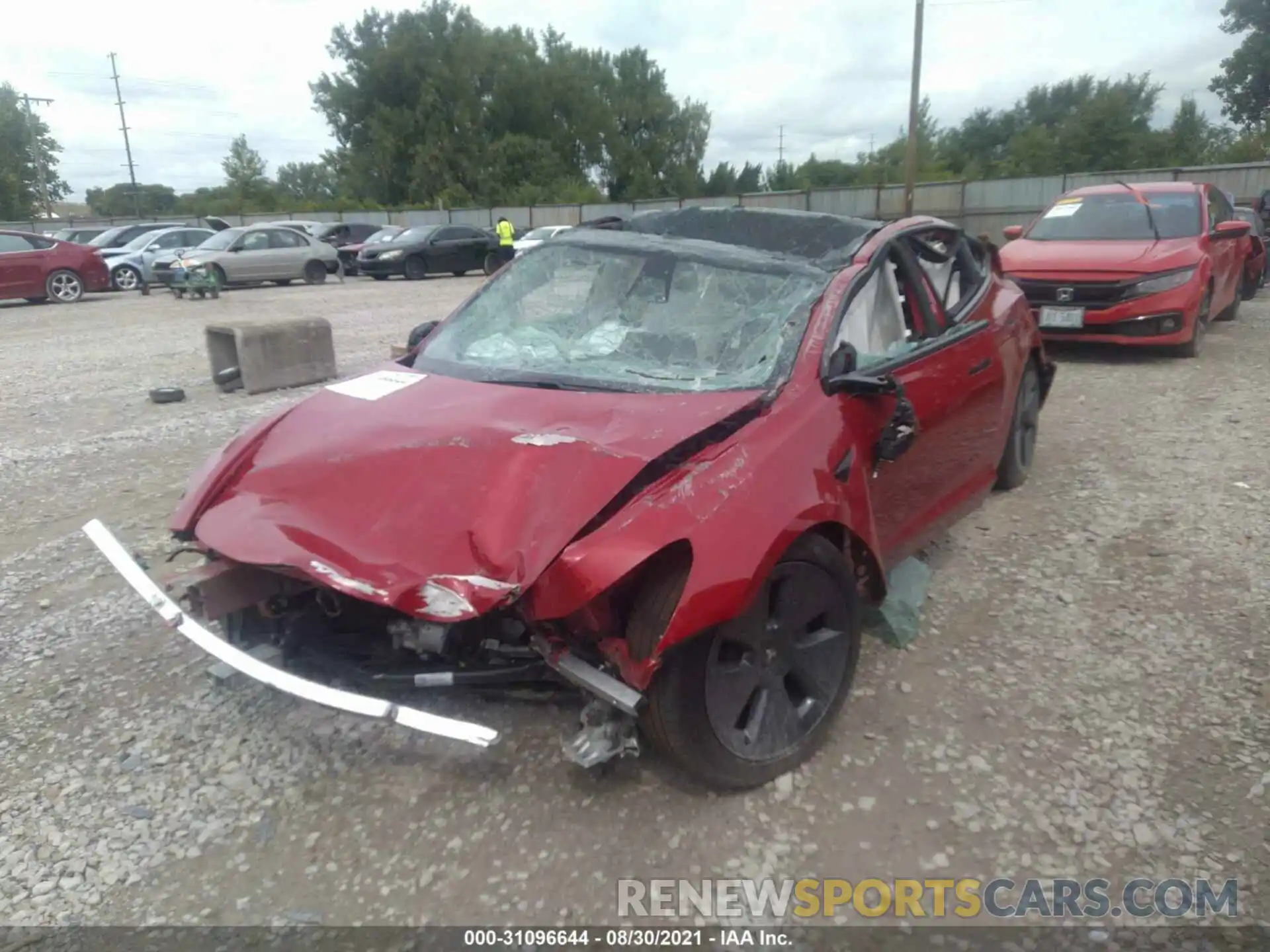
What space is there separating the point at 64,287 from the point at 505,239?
32.7 ft

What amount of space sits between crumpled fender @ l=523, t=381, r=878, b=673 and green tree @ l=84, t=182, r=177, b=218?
3335 inches

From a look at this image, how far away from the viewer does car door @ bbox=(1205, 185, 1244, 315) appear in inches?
360

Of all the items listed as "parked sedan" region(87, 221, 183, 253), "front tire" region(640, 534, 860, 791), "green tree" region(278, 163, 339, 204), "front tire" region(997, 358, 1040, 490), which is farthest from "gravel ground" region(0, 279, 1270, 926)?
"green tree" region(278, 163, 339, 204)

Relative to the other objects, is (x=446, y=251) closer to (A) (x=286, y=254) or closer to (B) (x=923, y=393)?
(A) (x=286, y=254)

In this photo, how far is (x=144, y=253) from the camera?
21.2 meters

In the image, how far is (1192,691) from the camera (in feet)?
11.0

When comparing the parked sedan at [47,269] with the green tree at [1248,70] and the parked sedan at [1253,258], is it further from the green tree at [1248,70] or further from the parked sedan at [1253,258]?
the green tree at [1248,70]

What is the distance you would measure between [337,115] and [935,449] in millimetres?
57932

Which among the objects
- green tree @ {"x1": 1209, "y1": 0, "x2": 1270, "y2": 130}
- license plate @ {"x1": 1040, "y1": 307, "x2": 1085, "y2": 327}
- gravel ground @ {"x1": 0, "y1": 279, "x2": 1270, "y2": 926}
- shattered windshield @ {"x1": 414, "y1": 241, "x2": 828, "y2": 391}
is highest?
green tree @ {"x1": 1209, "y1": 0, "x2": 1270, "y2": 130}

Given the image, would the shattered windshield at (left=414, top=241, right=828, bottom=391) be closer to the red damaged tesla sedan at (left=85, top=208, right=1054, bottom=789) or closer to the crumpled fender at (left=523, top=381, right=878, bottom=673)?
the red damaged tesla sedan at (left=85, top=208, right=1054, bottom=789)

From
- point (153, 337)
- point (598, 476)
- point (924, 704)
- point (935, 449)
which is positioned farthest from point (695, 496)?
point (153, 337)

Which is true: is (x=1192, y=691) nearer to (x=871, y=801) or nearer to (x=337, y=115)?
(x=871, y=801)

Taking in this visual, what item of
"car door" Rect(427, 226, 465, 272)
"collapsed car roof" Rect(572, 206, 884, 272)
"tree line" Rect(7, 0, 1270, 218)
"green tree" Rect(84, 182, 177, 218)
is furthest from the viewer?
"green tree" Rect(84, 182, 177, 218)

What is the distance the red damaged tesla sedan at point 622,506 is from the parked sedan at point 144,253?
19.9m
